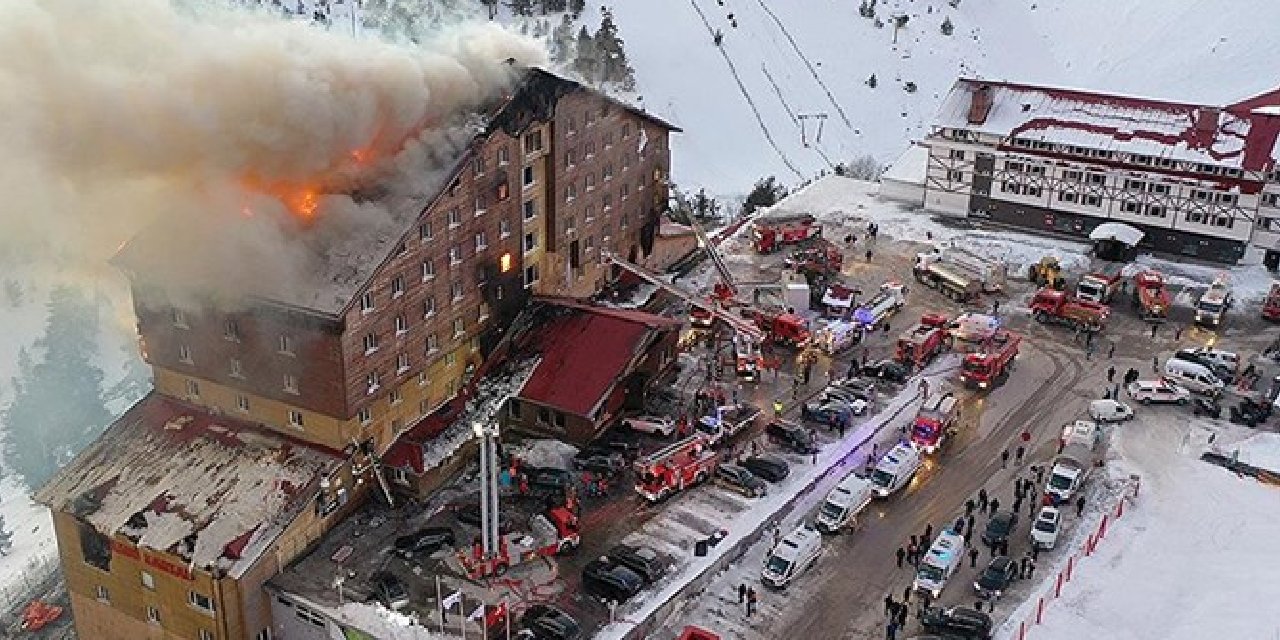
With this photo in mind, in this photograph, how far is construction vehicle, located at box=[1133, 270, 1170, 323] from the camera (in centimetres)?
6016

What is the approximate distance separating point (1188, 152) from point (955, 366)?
21698 millimetres

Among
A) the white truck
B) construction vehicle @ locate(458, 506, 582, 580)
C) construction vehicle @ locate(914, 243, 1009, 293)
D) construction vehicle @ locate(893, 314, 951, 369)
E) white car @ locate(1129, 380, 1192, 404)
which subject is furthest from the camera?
construction vehicle @ locate(914, 243, 1009, 293)

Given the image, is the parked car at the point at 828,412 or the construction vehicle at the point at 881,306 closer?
the parked car at the point at 828,412

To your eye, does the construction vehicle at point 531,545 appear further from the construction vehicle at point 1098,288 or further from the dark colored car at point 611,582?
the construction vehicle at point 1098,288

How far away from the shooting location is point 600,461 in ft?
150

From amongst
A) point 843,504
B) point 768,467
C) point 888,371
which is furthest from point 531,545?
point 888,371

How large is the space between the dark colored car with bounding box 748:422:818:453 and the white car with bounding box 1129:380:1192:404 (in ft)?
49.4

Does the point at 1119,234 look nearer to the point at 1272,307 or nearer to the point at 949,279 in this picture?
the point at 1272,307

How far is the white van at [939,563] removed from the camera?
130ft

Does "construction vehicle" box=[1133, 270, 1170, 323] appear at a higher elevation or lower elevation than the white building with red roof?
lower

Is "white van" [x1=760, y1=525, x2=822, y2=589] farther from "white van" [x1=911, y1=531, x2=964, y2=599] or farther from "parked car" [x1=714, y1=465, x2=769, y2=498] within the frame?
"white van" [x1=911, y1=531, x2=964, y2=599]

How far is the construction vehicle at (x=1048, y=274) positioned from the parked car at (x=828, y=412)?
64.0ft

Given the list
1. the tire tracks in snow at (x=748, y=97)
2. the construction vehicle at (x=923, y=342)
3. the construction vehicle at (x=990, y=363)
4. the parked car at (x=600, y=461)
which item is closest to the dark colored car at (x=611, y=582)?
the parked car at (x=600, y=461)

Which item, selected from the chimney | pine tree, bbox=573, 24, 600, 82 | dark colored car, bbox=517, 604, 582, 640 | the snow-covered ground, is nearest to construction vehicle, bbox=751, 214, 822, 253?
the chimney
